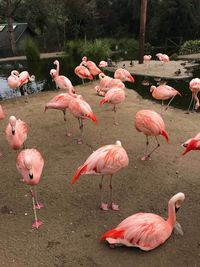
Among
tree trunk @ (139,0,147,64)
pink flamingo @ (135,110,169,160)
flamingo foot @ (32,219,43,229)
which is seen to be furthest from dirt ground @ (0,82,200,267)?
tree trunk @ (139,0,147,64)

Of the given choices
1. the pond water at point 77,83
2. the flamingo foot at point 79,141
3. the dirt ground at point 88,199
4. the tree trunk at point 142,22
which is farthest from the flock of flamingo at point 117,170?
the tree trunk at point 142,22

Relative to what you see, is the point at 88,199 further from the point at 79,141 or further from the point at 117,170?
the point at 79,141

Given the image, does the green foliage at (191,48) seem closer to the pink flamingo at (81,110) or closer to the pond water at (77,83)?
the pond water at (77,83)

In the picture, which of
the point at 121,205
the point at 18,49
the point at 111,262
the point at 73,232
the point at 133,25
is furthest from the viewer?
the point at 133,25

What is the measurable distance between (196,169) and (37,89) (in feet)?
26.2

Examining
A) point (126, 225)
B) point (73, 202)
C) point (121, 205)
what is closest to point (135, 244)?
point (126, 225)

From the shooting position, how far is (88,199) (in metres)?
4.15

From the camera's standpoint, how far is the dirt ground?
321 centimetres

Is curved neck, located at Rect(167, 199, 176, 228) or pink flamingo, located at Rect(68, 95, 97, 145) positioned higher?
pink flamingo, located at Rect(68, 95, 97, 145)

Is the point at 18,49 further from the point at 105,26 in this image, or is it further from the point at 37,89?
the point at 37,89

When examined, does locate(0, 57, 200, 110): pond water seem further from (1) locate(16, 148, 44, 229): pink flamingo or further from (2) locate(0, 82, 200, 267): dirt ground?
(1) locate(16, 148, 44, 229): pink flamingo

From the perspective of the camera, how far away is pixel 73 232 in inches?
140

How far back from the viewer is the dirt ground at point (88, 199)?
3215 mm

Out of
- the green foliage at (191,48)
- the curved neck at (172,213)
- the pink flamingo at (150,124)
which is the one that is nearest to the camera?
the curved neck at (172,213)
